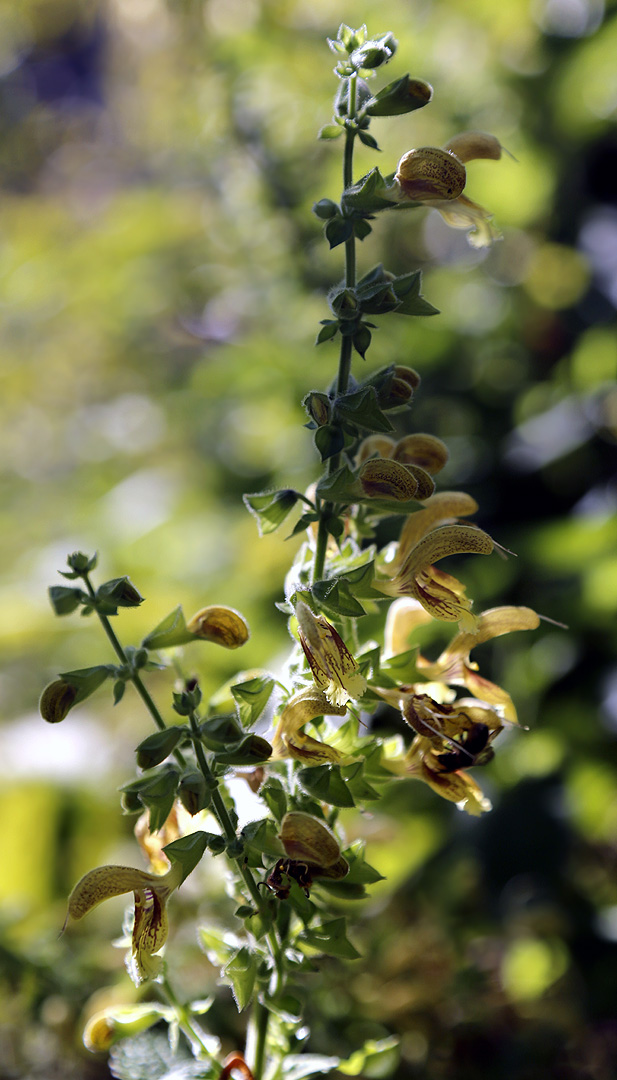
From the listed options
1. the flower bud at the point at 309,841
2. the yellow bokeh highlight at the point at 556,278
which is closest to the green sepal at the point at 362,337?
the flower bud at the point at 309,841

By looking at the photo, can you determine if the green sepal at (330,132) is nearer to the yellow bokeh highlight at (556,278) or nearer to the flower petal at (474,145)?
the flower petal at (474,145)

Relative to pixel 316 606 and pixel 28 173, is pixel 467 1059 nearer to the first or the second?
pixel 316 606

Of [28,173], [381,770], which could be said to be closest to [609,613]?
[381,770]

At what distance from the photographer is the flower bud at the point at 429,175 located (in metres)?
0.39

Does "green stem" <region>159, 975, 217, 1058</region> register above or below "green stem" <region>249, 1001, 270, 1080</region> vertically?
above

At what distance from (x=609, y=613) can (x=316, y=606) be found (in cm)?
58

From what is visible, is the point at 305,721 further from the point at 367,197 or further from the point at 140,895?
the point at 367,197

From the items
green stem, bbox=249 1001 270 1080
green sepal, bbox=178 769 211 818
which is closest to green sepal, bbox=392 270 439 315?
green sepal, bbox=178 769 211 818

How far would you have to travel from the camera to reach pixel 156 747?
1.17ft

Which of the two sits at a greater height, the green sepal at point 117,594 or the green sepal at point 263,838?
the green sepal at point 117,594

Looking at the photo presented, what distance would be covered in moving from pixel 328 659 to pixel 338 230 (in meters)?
0.19

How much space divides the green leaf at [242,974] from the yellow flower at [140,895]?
0.11 ft

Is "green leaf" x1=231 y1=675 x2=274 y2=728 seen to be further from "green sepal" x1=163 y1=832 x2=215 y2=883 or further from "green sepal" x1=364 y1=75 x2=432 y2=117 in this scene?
"green sepal" x1=364 y1=75 x2=432 y2=117

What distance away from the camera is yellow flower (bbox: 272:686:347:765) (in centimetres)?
37
